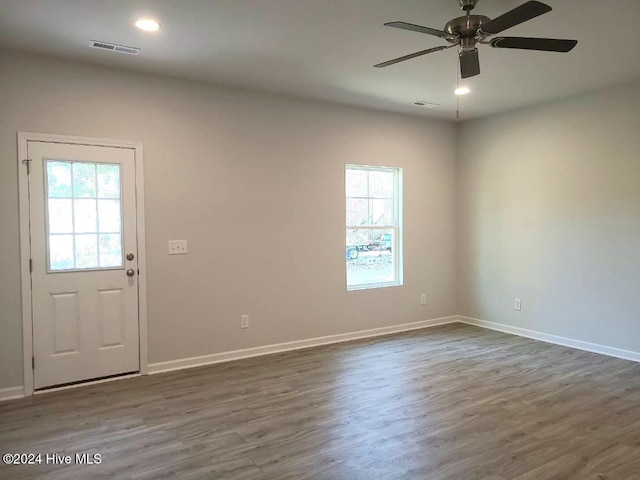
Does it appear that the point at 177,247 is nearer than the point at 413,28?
No

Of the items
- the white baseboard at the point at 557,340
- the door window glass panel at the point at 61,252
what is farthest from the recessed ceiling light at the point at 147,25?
the white baseboard at the point at 557,340

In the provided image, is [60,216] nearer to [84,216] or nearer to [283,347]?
[84,216]

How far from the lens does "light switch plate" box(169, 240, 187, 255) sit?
13.8ft

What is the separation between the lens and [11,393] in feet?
11.6

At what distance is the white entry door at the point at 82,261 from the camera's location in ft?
12.0

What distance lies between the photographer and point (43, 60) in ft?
11.9

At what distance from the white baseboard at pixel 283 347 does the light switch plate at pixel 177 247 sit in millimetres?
993

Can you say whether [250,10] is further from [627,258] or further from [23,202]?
[627,258]

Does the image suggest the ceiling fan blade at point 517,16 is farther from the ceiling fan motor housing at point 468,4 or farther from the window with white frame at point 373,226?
the window with white frame at point 373,226

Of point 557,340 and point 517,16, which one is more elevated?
point 517,16

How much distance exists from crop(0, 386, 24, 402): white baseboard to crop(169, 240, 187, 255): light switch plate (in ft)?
5.12

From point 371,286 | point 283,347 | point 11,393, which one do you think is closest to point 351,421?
point 283,347

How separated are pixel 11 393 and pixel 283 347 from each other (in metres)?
2.36

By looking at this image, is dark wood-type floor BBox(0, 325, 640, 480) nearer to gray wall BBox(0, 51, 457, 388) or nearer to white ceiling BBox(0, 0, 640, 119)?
gray wall BBox(0, 51, 457, 388)
